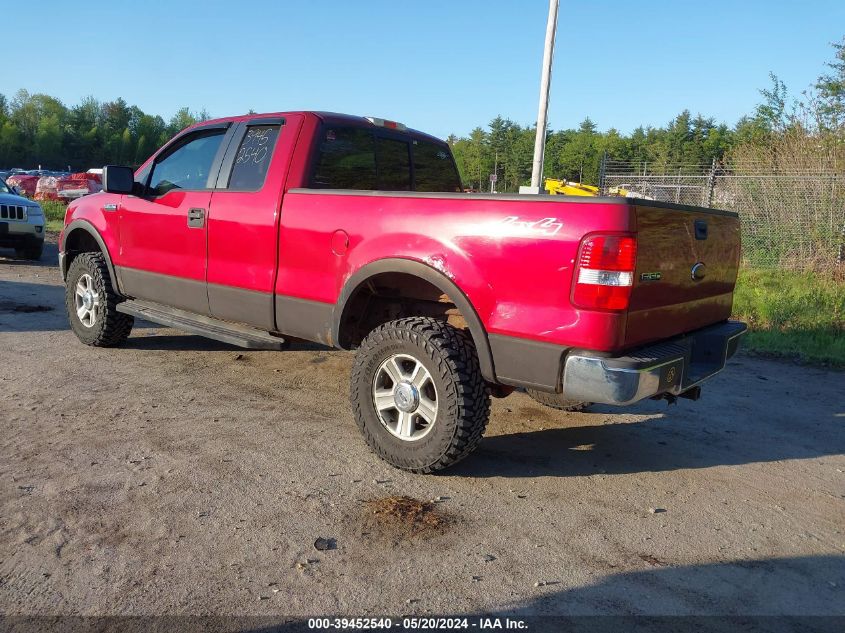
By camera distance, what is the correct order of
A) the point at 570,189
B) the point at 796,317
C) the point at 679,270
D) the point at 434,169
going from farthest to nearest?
the point at 570,189 < the point at 796,317 < the point at 434,169 < the point at 679,270

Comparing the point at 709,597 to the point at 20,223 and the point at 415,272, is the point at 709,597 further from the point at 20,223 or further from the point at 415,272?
the point at 20,223

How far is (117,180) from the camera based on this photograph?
5.57m

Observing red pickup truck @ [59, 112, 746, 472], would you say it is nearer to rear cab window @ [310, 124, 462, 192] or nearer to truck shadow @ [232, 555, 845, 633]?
rear cab window @ [310, 124, 462, 192]

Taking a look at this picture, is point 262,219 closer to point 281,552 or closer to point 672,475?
point 281,552

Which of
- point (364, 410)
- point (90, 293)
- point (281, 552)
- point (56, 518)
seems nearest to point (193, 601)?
point (281, 552)

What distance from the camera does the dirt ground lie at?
266cm

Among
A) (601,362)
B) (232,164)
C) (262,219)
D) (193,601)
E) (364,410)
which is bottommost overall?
(193,601)

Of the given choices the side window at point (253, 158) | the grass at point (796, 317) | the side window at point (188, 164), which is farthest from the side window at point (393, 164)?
the grass at point (796, 317)

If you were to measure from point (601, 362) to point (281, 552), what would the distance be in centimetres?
167

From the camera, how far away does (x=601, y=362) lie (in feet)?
10.4

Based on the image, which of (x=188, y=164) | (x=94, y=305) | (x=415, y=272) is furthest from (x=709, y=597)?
(x=94, y=305)

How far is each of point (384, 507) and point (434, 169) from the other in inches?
126

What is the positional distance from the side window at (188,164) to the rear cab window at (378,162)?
106 centimetres

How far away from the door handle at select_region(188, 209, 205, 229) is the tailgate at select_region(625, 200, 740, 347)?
3.21 metres
